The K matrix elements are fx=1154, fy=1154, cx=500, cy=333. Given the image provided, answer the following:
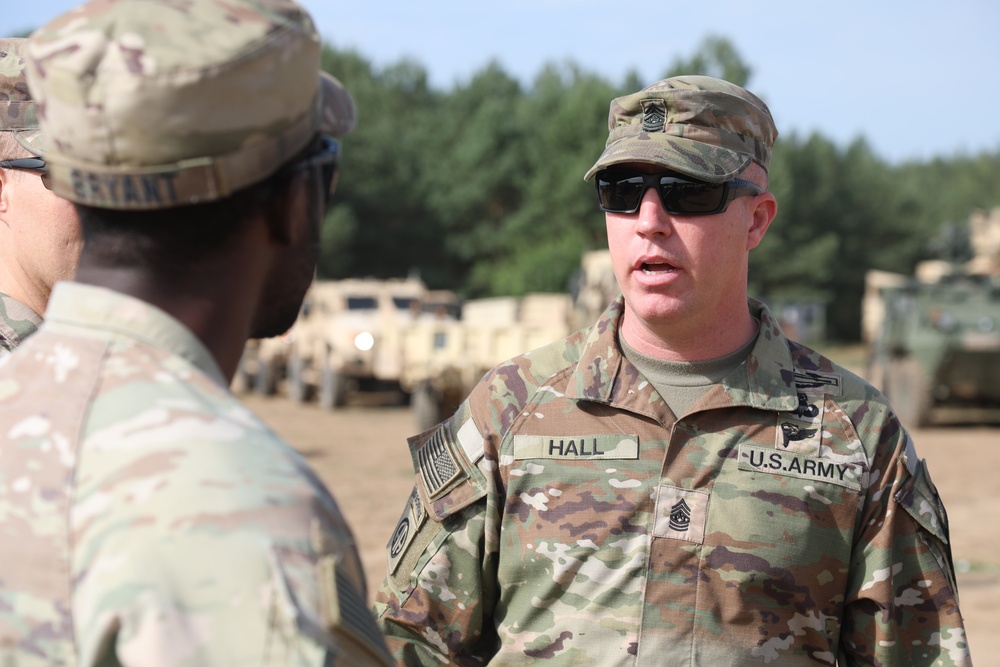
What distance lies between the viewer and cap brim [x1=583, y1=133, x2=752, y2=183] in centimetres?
244

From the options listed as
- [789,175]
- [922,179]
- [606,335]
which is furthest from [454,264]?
[606,335]

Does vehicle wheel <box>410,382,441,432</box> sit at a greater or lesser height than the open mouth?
lesser

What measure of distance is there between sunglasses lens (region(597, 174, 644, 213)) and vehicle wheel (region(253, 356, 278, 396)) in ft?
56.9

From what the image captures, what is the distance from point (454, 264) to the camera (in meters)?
41.7

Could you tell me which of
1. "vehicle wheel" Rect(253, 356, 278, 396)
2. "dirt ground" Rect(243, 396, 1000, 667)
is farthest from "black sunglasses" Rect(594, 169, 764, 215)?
"vehicle wheel" Rect(253, 356, 278, 396)

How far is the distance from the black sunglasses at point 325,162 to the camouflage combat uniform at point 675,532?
3.54ft

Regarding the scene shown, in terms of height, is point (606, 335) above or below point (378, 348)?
above

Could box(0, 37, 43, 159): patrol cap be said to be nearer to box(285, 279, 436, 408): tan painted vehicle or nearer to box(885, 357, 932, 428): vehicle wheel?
box(285, 279, 436, 408): tan painted vehicle

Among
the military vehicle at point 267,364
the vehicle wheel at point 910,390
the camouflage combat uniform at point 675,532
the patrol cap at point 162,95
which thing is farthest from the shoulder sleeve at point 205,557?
the military vehicle at point 267,364

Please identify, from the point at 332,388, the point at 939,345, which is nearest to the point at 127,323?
the point at 939,345

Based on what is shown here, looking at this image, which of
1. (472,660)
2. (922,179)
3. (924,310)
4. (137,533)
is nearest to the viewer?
(137,533)

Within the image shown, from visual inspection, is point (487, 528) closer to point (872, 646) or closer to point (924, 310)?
point (872, 646)

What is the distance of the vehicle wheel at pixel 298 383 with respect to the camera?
18078 millimetres

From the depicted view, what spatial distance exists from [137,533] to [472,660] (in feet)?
4.90
